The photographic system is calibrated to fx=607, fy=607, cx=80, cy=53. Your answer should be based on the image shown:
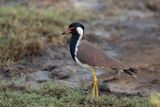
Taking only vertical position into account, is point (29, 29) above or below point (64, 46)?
above

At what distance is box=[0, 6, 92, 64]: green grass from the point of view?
34.2 feet

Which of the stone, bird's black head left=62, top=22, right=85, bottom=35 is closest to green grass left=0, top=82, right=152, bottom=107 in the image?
the stone

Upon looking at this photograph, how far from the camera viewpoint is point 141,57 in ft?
36.8

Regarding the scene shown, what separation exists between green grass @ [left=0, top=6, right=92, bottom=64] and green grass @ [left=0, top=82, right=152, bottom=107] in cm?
190

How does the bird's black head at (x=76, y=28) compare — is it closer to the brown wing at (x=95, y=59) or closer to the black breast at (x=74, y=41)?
the black breast at (x=74, y=41)

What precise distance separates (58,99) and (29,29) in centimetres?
377

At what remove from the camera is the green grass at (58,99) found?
767cm

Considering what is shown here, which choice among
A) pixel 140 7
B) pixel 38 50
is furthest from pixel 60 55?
pixel 140 7

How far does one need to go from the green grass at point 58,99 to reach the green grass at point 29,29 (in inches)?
75.0

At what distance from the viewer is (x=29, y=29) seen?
11547 mm

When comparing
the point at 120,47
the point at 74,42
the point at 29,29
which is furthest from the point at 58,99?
the point at 120,47

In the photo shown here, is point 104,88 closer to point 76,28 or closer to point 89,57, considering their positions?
point 89,57

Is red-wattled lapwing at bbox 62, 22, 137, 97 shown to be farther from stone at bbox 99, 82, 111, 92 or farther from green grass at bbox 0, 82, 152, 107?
stone at bbox 99, 82, 111, 92

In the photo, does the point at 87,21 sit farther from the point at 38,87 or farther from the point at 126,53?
the point at 38,87
